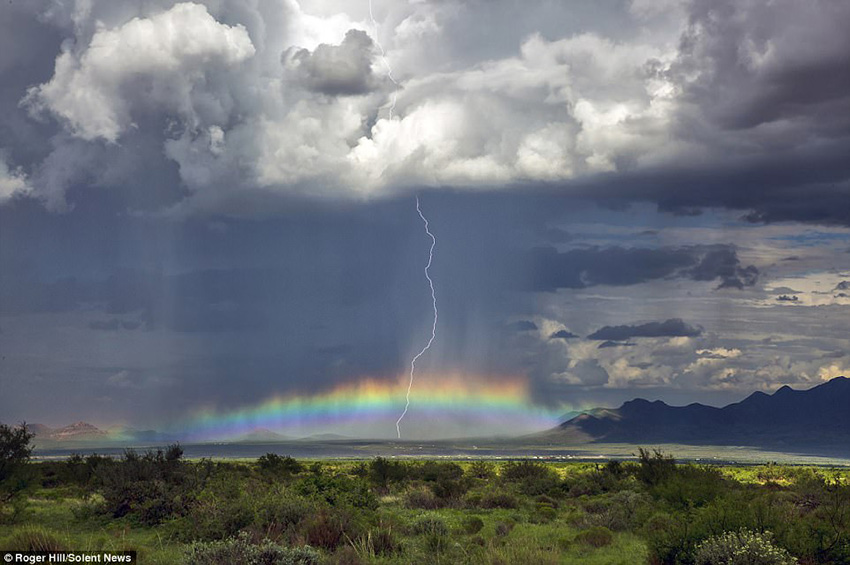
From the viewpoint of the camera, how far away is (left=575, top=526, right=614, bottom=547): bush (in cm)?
2794

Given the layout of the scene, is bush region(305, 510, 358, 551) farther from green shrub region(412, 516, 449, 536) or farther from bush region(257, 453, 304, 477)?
bush region(257, 453, 304, 477)

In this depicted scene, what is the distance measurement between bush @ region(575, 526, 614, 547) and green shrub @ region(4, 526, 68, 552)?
1825 centimetres

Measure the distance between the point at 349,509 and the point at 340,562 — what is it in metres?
7.42

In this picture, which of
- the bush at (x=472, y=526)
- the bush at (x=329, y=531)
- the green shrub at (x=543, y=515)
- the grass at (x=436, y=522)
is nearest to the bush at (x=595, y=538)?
the grass at (x=436, y=522)

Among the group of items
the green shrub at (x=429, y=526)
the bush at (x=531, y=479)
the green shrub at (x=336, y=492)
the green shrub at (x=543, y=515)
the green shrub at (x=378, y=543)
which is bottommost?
the bush at (x=531, y=479)

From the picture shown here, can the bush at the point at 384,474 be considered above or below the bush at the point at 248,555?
below

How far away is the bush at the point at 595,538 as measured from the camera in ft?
91.7

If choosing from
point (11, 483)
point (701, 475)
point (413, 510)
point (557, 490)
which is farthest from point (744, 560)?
point (557, 490)

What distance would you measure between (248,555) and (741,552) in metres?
11.9

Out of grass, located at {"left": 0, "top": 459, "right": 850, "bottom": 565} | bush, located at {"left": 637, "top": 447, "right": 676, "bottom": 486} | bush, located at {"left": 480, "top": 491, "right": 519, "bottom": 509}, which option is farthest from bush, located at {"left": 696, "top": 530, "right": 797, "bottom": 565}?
bush, located at {"left": 637, "top": 447, "right": 676, "bottom": 486}

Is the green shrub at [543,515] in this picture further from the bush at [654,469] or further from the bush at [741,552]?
the bush at [741,552]

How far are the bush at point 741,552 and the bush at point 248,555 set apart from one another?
32.4 feet

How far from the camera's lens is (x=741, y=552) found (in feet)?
58.1

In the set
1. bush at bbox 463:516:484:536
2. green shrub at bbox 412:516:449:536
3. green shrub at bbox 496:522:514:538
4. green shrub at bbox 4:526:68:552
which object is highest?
green shrub at bbox 4:526:68:552
